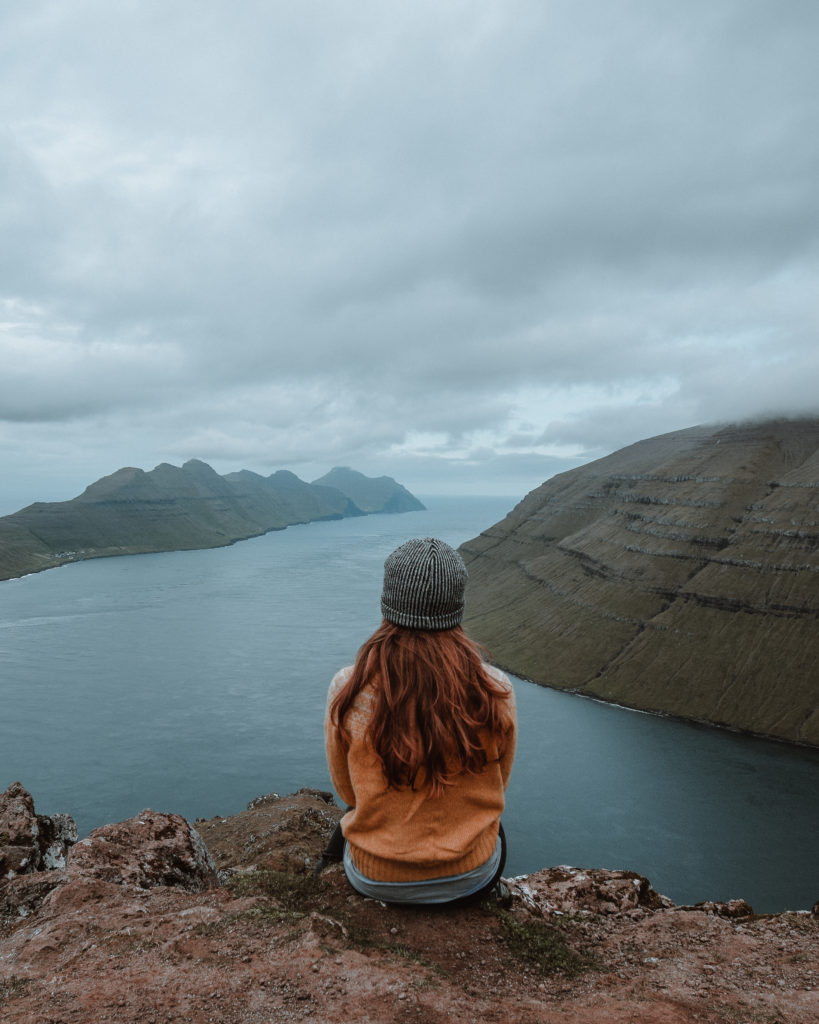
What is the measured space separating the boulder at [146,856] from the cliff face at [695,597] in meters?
107

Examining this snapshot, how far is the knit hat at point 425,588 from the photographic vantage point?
6148 millimetres

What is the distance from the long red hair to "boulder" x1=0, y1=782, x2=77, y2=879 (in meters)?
11.2

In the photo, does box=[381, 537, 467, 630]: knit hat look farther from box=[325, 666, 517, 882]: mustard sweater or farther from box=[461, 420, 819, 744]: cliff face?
box=[461, 420, 819, 744]: cliff face

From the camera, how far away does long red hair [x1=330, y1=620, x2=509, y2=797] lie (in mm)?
6070

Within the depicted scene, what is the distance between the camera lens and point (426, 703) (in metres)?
6.07

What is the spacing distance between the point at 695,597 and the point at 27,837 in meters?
133

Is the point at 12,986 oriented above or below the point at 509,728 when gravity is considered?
below

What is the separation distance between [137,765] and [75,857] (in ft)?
280

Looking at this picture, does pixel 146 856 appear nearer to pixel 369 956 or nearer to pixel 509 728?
pixel 369 956

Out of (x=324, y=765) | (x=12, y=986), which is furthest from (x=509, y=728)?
(x=324, y=765)

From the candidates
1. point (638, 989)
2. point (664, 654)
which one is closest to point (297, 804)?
point (638, 989)

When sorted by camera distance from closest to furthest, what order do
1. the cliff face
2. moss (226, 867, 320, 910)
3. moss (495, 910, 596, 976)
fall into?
moss (495, 910, 596, 976), moss (226, 867, 320, 910), the cliff face

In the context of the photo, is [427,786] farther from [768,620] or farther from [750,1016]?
[768,620]

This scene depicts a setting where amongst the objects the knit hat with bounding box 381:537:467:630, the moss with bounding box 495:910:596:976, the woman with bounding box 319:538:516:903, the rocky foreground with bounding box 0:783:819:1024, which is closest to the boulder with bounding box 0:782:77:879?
the rocky foreground with bounding box 0:783:819:1024
